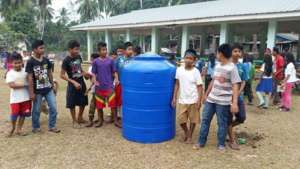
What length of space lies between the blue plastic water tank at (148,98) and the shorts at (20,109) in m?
1.57

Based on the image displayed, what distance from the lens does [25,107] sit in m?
4.90

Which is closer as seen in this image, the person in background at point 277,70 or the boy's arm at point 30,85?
the boy's arm at point 30,85

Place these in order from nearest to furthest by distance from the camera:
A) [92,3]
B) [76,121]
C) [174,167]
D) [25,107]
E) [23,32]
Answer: [174,167] < [25,107] < [76,121] < [23,32] < [92,3]

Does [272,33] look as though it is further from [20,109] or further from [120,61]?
[20,109]

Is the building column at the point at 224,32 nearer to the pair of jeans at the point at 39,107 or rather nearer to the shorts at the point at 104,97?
the shorts at the point at 104,97

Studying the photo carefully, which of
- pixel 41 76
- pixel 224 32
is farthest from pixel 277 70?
pixel 224 32

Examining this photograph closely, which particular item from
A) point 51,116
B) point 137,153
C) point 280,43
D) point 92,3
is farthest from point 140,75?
point 92,3

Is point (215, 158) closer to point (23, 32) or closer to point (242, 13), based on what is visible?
point (242, 13)

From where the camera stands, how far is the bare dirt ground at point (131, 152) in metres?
3.88

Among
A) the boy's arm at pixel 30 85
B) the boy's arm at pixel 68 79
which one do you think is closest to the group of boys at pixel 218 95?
the boy's arm at pixel 68 79

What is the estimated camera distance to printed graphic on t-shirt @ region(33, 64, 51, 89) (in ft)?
15.6

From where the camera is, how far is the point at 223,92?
4.15m

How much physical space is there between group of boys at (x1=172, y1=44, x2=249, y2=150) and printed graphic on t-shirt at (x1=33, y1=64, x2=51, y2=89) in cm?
208

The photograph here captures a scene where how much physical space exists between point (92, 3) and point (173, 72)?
4658 centimetres
